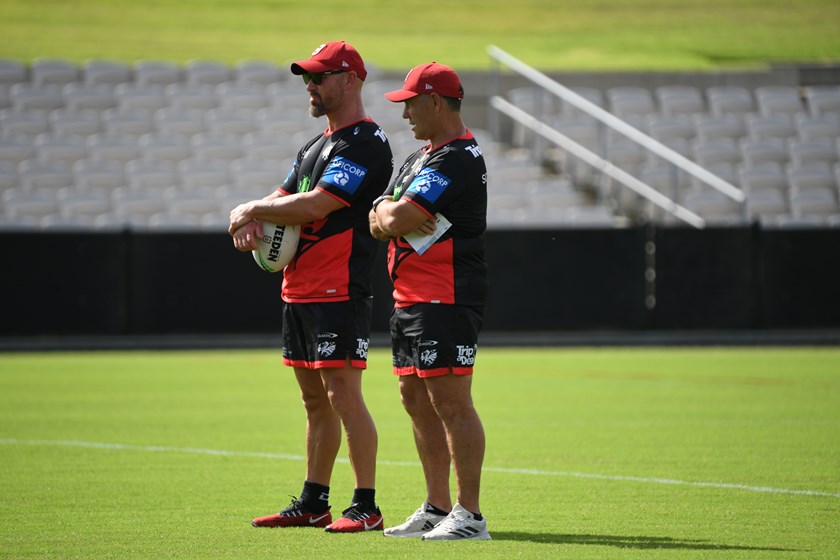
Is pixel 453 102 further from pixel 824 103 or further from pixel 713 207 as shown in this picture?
pixel 824 103

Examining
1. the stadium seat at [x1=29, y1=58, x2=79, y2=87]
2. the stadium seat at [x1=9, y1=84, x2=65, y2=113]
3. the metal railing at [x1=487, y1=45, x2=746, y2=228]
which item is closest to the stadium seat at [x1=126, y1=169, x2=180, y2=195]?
the stadium seat at [x1=9, y1=84, x2=65, y2=113]

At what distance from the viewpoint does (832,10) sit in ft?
148

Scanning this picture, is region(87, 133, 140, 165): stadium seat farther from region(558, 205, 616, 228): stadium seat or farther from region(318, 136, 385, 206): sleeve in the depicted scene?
region(318, 136, 385, 206): sleeve

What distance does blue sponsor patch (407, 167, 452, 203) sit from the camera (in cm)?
654

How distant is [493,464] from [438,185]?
11.1 ft

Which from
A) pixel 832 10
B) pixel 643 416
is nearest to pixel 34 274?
pixel 643 416

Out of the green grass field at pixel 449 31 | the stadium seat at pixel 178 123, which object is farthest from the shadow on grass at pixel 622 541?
the green grass field at pixel 449 31

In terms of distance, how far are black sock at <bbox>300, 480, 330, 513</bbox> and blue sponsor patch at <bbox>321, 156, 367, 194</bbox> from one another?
160cm

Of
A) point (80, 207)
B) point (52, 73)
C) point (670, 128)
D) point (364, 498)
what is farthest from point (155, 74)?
point (364, 498)

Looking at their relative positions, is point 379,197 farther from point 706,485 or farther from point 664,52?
point 664,52

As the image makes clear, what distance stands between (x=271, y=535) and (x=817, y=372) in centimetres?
1135

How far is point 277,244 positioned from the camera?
705 centimetres

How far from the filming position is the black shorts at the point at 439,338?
660cm

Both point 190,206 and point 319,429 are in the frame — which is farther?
point 190,206
